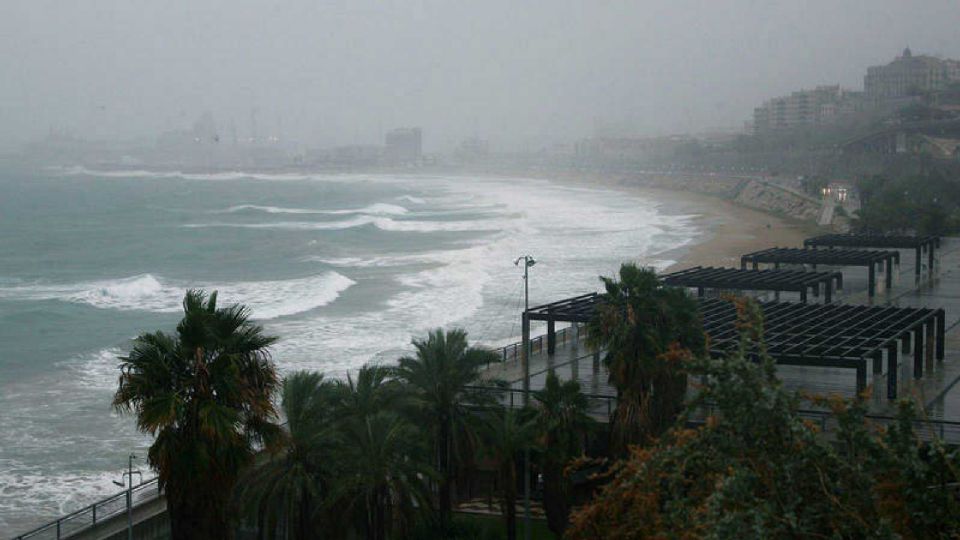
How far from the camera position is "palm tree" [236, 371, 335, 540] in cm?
1319

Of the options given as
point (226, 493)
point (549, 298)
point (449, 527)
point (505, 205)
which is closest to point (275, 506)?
point (226, 493)

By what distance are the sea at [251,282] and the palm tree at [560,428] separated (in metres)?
9.31

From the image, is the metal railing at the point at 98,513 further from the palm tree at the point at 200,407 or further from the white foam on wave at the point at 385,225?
the white foam on wave at the point at 385,225

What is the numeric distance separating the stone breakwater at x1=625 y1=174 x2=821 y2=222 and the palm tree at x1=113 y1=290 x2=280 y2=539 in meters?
72.5

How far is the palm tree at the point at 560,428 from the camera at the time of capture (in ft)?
49.5

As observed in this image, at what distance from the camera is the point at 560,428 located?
1521 cm

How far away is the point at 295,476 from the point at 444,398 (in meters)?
3.02

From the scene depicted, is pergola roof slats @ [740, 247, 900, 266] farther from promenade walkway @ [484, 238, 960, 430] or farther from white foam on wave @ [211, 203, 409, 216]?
white foam on wave @ [211, 203, 409, 216]

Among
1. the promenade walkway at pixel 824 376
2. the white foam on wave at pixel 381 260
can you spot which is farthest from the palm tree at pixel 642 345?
the white foam on wave at pixel 381 260

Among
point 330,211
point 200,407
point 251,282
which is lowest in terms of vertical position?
point 330,211

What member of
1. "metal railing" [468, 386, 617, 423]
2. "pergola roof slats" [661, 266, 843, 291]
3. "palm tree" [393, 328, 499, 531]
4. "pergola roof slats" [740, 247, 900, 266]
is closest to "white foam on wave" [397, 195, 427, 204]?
"pergola roof slats" [740, 247, 900, 266]

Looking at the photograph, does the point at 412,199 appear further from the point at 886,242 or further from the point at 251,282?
the point at 886,242

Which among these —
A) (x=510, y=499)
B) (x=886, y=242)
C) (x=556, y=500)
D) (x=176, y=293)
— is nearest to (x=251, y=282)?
(x=176, y=293)

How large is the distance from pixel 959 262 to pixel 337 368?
23.7 meters
